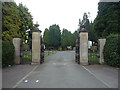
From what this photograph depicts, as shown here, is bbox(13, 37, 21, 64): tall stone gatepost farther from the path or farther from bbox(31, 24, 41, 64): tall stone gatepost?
the path

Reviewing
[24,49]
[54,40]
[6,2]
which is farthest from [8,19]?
[54,40]

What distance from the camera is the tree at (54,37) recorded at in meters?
76.6

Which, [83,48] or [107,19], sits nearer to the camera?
[83,48]

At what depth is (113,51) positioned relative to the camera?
505 inches

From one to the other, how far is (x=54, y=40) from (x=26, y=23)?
46204 mm

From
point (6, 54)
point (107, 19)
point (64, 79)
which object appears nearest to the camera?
point (64, 79)

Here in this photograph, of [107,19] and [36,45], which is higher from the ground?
[107,19]

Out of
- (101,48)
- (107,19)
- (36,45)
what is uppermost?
(107,19)

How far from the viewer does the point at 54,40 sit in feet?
252

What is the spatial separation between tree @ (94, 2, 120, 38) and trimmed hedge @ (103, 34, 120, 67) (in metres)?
10.6

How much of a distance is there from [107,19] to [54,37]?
175 ft

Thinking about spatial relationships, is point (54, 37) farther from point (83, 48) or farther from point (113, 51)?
point (113, 51)

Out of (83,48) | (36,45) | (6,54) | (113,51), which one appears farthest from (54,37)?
(113,51)

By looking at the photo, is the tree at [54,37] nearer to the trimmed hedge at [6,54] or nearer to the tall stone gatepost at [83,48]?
the tall stone gatepost at [83,48]
